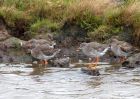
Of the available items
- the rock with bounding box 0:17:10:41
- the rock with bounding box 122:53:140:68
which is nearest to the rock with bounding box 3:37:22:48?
the rock with bounding box 0:17:10:41

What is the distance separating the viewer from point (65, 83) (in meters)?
13.0

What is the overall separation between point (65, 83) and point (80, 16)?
4.59 metres

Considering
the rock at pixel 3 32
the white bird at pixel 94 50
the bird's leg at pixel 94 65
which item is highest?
the rock at pixel 3 32

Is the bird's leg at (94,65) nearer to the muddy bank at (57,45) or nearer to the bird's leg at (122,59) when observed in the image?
the muddy bank at (57,45)

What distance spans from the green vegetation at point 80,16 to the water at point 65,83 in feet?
7.68

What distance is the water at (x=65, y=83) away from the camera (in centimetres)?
1188

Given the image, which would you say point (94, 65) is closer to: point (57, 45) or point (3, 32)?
point (57, 45)

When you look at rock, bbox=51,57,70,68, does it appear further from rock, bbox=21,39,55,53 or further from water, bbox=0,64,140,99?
rock, bbox=21,39,55,53

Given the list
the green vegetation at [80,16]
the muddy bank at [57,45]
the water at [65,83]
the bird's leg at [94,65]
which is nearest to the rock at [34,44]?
the muddy bank at [57,45]

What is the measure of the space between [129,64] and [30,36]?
405 centimetres

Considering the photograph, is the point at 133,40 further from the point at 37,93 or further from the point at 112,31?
the point at 37,93

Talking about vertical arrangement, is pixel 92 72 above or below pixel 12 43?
below

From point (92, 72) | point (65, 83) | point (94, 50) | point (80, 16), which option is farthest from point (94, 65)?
point (80, 16)

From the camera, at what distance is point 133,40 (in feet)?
53.7
